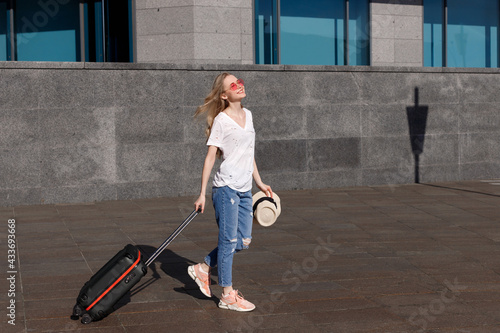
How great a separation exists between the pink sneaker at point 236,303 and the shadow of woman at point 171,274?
0.28 meters

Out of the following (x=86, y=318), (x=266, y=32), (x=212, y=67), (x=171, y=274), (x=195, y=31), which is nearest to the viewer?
(x=86, y=318)

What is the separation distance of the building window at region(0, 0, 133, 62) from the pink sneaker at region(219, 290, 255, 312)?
34.4 ft

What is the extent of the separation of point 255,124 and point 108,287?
770 cm

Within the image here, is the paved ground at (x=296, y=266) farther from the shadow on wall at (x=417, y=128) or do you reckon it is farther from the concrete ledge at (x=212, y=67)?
the shadow on wall at (x=417, y=128)

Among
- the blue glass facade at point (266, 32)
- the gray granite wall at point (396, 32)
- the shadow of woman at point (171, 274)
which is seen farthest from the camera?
the gray granite wall at point (396, 32)

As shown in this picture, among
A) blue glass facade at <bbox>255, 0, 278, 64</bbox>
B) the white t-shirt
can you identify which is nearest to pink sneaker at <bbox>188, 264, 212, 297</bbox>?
the white t-shirt

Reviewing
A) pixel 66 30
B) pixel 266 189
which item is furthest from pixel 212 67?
pixel 266 189

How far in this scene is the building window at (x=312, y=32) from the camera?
606 inches

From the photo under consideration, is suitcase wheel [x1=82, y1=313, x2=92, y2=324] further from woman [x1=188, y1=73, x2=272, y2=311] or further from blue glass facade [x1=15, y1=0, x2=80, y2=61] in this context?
blue glass facade [x1=15, y1=0, x2=80, y2=61]

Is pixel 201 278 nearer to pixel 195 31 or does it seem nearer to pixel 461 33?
pixel 195 31

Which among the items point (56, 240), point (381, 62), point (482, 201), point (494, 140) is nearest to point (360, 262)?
point (56, 240)

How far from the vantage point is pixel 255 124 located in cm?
1271

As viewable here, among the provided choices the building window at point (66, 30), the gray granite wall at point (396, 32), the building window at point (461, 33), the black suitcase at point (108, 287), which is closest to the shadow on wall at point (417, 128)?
the gray granite wall at point (396, 32)

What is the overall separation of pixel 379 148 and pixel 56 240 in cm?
712
